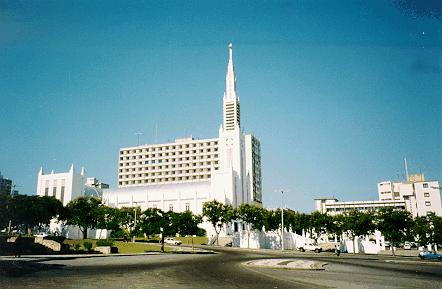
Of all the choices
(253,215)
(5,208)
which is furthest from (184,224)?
(5,208)

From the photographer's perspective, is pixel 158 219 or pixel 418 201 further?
pixel 418 201

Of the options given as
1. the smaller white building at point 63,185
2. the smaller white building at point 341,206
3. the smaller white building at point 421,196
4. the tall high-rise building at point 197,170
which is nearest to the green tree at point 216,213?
the tall high-rise building at point 197,170

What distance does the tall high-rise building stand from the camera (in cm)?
12381

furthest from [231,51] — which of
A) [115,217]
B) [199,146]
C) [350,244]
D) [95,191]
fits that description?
[350,244]

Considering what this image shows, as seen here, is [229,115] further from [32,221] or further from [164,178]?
[32,221]

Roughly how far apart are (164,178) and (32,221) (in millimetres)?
81460

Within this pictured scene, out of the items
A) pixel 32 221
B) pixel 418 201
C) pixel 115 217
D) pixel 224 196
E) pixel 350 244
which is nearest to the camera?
pixel 350 244

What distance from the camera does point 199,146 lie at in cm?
15950

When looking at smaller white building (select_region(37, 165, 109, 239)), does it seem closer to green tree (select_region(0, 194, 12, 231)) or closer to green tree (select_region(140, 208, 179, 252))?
green tree (select_region(0, 194, 12, 231))

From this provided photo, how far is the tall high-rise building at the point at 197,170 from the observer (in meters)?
124

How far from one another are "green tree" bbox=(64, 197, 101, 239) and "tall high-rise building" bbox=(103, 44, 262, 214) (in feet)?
129

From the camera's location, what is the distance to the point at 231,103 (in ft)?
482

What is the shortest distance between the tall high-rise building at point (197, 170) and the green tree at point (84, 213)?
129ft

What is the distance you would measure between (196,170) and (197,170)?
1.88 feet
